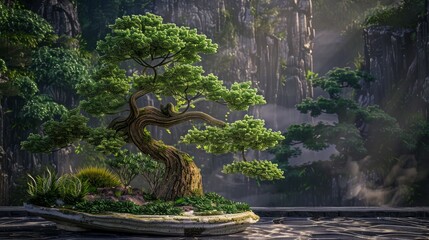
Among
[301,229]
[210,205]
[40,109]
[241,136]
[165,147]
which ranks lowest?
[301,229]

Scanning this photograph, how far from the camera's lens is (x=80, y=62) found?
22.8 metres

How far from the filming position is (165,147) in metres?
12.9

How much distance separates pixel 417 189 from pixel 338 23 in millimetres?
13800

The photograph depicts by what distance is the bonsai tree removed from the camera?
11.6 m

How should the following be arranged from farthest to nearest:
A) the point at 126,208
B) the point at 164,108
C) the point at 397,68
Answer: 1. the point at 397,68
2. the point at 164,108
3. the point at 126,208

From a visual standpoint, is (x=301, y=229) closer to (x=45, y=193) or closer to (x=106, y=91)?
(x=106, y=91)

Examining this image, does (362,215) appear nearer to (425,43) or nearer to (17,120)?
(425,43)

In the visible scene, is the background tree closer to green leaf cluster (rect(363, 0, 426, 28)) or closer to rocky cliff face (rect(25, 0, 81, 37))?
green leaf cluster (rect(363, 0, 426, 28))

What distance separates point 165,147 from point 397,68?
1605cm

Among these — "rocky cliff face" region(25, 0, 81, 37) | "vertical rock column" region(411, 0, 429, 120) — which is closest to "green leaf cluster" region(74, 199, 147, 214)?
"rocky cliff face" region(25, 0, 81, 37)

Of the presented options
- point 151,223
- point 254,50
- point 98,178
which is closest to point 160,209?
point 151,223

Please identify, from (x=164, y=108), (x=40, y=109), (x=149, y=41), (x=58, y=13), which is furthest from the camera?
(x=58, y=13)

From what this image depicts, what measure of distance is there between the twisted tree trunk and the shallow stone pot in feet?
4.72

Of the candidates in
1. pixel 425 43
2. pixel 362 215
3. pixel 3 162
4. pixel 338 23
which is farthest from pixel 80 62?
pixel 338 23
